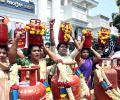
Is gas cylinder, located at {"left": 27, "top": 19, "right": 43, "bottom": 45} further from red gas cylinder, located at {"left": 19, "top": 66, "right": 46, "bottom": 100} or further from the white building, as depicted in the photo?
the white building

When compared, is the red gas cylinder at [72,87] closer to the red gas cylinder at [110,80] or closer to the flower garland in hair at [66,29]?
the flower garland in hair at [66,29]

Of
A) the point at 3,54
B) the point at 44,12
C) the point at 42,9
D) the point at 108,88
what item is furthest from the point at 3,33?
the point at 44,12

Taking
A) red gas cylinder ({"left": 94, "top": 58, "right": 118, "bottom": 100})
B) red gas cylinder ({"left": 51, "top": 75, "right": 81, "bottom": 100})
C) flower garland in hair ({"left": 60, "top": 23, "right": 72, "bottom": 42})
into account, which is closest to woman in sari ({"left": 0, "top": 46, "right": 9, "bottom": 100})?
Result: red gas cylinder ({"left": 51, "top": 75, "right": 81, "bottom": 100})

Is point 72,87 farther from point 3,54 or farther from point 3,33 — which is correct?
point 3,33

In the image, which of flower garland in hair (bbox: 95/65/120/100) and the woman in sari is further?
flower garland in hair (bbox: 95/65/120/100)

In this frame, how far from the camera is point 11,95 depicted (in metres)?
3.29

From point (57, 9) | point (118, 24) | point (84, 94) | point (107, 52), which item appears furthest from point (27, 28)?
point (57, 9)

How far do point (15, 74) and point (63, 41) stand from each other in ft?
5.01

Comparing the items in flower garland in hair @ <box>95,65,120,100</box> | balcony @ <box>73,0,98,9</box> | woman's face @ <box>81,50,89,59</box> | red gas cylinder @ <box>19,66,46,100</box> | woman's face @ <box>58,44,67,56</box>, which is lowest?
flower garland in hair @ <box>95,65,120,100</box>

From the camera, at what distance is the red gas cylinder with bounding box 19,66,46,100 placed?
132 inches

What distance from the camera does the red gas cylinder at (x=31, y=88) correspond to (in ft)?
11.0

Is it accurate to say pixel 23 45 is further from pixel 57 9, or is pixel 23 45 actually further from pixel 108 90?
pixel 57 9

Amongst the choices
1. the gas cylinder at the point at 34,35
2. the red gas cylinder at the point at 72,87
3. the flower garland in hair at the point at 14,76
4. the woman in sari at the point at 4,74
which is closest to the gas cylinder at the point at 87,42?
the red gas cylinder at the point at 72,87

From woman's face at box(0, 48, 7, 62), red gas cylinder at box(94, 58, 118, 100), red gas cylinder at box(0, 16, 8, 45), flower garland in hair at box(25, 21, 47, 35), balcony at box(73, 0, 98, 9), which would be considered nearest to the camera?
red gas cylinder at box(0, 16, 8, 45)
